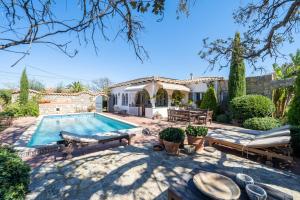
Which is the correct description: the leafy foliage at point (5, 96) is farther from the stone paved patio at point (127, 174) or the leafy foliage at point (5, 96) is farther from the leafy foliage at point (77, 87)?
the stone paved patio at point (127, 174)

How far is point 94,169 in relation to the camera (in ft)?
19.9

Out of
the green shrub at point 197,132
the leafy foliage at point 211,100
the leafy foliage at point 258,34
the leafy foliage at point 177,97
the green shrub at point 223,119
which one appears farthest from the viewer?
the leafy foliage at point 177,97

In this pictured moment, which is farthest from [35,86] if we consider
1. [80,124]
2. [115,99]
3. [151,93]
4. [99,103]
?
[151,93]

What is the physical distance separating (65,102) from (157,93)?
16900 mm

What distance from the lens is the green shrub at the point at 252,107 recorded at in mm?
14305

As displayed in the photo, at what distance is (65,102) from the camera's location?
2759 centimetres

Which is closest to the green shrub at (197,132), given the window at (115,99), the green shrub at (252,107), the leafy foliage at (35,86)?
the green shrub at (252,107)

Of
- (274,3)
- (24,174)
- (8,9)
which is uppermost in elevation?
(274,3)

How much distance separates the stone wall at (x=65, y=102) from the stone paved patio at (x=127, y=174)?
884 inches

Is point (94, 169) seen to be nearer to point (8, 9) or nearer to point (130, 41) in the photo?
point (130, 41)

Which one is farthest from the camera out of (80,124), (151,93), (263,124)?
(151,93)

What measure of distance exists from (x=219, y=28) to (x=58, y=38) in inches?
375

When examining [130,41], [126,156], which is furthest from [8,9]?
[126,156]

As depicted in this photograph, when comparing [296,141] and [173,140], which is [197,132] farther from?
[296,141]
